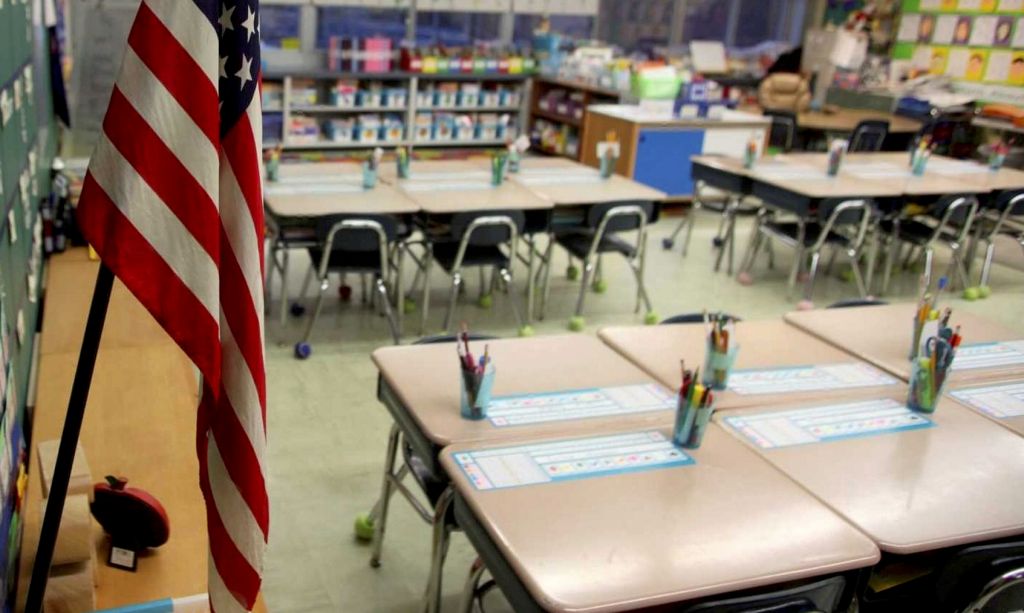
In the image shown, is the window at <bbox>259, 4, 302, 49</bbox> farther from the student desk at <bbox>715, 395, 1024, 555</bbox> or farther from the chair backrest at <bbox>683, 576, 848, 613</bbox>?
the chair backrest at <bbox>683, 576, 848, 613</bbox>

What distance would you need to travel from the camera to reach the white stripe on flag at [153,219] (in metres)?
1.36

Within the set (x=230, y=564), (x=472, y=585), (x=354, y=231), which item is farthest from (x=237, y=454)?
(x=354, y=231)

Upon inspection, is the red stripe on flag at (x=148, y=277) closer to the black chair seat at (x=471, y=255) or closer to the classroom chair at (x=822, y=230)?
the black chair seat at (x=471, y=255)

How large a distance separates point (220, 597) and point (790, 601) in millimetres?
1115

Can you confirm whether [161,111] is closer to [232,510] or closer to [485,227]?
[232,510]

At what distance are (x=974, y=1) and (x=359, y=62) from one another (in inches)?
236

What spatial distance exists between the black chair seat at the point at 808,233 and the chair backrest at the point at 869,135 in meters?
2.72

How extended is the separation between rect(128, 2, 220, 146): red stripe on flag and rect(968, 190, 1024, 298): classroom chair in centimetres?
571

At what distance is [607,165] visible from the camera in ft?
18.2

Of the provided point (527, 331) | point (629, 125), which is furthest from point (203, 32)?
point (629, 125)

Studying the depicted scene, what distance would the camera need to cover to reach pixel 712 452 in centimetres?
229

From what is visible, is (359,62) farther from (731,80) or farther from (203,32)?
(203,32)

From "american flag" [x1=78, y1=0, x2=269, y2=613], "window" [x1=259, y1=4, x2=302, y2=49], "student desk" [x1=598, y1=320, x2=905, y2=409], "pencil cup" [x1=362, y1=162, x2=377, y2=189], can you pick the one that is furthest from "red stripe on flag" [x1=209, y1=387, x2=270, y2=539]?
"window" [x1=259, y1=4, x2=302, y2=49]

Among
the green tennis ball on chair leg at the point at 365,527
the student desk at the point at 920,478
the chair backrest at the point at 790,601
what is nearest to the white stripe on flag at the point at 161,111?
the chair backrest at the point at 790,601
